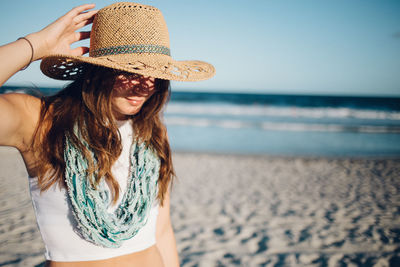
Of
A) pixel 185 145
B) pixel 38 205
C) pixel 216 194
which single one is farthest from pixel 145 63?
pixel 185 145

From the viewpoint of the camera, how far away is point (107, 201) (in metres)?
1.19

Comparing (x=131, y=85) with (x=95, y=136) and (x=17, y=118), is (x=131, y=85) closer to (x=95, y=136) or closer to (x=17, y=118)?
(x=95, y=136)

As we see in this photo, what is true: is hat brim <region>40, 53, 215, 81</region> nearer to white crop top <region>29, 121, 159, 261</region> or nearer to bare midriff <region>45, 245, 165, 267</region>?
white crop top <region>29, 121, 159, 261</region>

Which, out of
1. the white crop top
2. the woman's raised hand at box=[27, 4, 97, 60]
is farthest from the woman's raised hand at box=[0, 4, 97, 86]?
the white crop top

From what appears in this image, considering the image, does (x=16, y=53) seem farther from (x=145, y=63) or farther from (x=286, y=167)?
(x=286, y=167)

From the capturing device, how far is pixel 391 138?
471 inches

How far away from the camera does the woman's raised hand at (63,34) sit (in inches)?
41.5

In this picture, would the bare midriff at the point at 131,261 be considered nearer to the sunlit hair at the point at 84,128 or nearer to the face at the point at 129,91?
the sunlit hair at the point at 84,128

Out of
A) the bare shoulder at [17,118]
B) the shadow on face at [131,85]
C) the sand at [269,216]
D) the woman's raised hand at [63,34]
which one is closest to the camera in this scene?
the bare shoulder at [17,118]

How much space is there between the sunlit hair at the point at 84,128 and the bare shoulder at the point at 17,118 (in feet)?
0.11

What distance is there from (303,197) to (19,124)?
17.3 ft

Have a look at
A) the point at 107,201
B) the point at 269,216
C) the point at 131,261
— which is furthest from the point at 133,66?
the point at 269,216

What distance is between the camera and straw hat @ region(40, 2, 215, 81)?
3.71 feet

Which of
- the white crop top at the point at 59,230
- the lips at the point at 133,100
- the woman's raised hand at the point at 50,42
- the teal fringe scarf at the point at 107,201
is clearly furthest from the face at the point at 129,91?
the white crop top at the point at 59,230
